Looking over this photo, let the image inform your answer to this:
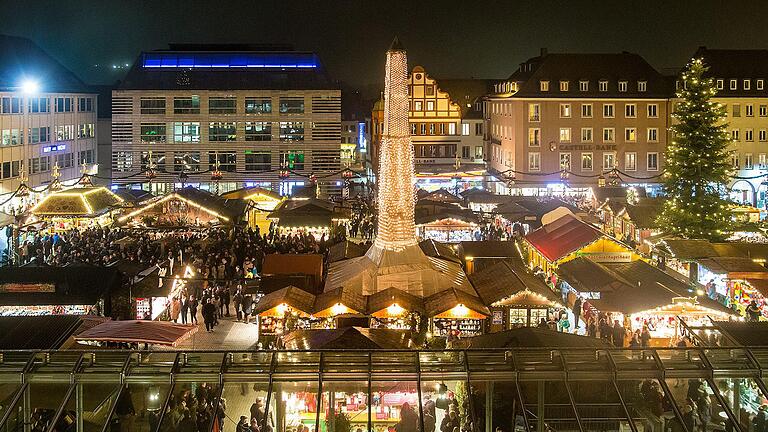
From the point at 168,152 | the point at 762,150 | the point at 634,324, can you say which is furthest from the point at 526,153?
the point at 634,324

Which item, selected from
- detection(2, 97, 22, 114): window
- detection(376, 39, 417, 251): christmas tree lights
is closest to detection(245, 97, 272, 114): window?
detection(2, 97, 22, 114): window

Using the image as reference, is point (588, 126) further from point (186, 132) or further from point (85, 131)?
point (85, 131)

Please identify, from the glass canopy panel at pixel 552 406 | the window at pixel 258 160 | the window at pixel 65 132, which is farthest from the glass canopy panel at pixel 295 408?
the window at pixel 258 160

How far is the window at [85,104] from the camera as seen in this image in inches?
2581

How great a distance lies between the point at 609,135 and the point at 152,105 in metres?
30.8

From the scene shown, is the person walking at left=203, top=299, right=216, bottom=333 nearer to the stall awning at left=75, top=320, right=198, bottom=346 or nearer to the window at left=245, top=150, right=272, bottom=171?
the stall awning at left=75, top=320, right=198, bottom=346

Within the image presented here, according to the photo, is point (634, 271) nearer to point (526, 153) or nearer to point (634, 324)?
point (634, 324)

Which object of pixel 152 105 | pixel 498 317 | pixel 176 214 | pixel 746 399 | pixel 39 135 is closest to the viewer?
pixel 746 399

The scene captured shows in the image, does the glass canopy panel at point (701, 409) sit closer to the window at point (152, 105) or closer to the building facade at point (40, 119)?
the building facade at point (40, 119)

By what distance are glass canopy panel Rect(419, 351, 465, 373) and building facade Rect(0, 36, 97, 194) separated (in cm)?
3979

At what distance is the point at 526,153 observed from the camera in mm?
59031

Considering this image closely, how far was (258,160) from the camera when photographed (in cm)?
6569

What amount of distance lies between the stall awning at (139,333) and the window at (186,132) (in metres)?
46.7

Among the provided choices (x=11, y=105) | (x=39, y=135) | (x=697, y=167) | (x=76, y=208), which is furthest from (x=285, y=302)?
(x=39, y=135)
